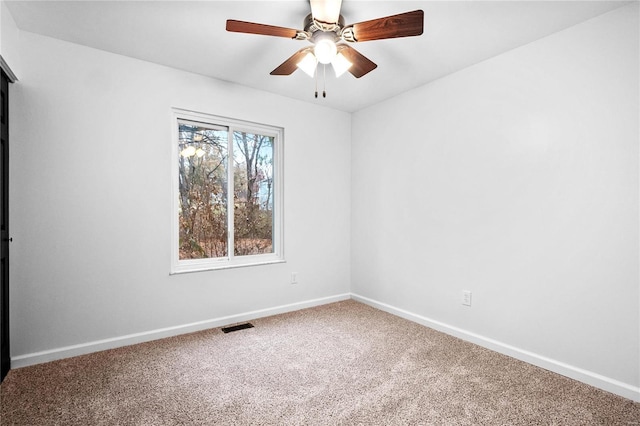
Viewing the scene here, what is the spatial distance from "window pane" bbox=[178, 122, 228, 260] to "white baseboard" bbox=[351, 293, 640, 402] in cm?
211

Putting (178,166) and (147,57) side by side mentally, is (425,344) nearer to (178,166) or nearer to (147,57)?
(178,166)

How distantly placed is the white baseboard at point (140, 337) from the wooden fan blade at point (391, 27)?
8.92ft

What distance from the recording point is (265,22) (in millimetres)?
2215

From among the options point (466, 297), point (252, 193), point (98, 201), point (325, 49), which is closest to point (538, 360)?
point (466, 297)

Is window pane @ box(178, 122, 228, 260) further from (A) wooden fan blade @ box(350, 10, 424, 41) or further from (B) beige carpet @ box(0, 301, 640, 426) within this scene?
(A) wooden fan blade @ box(350, 10, 424, 41)

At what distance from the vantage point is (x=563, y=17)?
83.6 inches

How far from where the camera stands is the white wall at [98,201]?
2.35 meters

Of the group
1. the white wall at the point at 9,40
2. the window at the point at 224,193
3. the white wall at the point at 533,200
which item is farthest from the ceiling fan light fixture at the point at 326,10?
the white wall at the point at 9,40

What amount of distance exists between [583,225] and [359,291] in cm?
242

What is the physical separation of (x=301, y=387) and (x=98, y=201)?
2108 mm

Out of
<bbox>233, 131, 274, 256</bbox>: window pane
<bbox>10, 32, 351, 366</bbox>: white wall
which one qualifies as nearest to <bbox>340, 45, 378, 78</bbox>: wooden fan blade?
<bbox>10, 32, 351, 366</bbox>: white wall

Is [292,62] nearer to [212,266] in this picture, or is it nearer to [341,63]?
[341,63]

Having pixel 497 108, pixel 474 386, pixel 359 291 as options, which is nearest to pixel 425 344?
pixel 474 386

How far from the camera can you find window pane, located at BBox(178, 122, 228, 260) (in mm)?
3131
